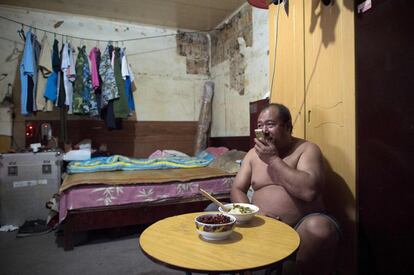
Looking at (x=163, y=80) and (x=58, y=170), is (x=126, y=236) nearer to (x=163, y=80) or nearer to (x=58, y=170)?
(x=58, y=170)

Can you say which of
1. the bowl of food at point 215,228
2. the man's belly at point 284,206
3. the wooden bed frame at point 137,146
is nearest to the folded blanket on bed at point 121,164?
the wooden bed frame at point 137,146

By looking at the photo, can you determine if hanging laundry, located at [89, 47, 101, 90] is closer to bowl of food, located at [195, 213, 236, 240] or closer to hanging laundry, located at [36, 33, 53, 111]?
hanging laundry, located at [36, 33, 53, 111]

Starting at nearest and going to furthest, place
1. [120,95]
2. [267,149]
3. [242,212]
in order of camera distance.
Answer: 1. [242,212]
2. [267,149]
3. [120,95]

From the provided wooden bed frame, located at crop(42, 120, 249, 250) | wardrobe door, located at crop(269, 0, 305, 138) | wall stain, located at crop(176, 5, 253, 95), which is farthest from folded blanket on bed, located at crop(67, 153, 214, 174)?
wardrobe door, located at crop(269, 0, 305, 138)

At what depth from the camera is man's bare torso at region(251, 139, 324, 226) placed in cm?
134

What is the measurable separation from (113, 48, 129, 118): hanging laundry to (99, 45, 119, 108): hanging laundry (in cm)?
9

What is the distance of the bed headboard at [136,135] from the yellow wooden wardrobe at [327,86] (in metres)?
2.50

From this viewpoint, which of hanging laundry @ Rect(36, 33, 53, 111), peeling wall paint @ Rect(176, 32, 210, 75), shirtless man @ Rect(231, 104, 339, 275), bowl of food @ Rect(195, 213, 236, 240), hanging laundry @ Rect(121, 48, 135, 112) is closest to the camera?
bowl of food @ Rect(195, 213, 236, 240)

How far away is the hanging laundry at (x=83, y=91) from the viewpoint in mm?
3214

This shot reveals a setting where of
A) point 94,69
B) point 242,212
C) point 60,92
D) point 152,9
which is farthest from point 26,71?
point 242,212

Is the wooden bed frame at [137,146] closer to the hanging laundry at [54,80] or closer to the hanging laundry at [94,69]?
the hanging laundry at [54,80]

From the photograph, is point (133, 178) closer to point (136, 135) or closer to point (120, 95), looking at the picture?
point (120, 95)

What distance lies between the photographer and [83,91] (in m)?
3.25

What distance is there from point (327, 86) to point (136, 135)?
9.99 feet
